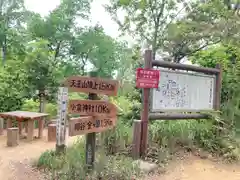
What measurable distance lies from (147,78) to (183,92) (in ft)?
3.20

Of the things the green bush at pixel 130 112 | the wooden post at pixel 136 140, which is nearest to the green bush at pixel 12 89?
the green bush at pixel 130 112

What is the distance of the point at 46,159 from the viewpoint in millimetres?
4191

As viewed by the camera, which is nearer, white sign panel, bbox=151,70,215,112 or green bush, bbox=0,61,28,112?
white sign panel, bbox=151,70,215,112

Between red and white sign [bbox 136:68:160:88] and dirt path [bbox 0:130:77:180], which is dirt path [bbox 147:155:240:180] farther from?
dirt path [bbox 0:130:77:180]

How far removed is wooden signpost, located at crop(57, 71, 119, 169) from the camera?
10.6ft

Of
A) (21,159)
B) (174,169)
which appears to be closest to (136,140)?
(174,169)

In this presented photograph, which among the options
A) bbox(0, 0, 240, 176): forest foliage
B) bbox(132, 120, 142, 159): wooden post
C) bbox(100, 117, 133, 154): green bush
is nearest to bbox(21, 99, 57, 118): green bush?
bbox(0, 0, 240, 176): forest foliage

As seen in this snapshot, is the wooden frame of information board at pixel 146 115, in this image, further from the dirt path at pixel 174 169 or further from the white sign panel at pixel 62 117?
the white sign panel at pixel 62 117

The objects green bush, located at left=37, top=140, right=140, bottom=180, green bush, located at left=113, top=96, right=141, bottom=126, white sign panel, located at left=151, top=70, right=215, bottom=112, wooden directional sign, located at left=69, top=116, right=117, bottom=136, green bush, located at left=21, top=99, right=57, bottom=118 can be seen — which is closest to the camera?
wooden directional sign, located at left=69, top=116, right=117, bottom=136

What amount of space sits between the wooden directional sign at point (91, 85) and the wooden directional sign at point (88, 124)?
34cm

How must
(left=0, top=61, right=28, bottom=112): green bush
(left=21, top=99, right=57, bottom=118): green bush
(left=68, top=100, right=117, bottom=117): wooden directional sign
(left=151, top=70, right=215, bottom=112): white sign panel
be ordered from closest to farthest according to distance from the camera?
(left=68, top=100, right=117, bottom=117): wooden directional sign
(left=151, top=70, right=215, bottom=112): white sign panel
(left=0, top=61, right=28, bottom=112): green bush
(left=21, top=99, right=57, bottom=118): green bush

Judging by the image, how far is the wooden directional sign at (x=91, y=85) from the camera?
3277 mm

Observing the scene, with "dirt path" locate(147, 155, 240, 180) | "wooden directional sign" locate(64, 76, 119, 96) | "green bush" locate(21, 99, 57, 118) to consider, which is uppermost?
"wooden directional sign" locate(64, 76, 119, 96)

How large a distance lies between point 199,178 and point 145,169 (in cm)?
80
